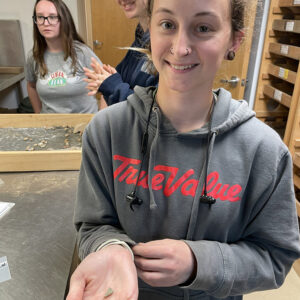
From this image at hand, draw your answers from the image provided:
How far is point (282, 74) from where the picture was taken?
6.88 ft

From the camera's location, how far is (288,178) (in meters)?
0.63

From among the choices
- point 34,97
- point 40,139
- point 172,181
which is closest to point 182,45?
point 172,181

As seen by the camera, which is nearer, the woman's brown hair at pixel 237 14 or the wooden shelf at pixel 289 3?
the woman's brown hair at pixel 237 14

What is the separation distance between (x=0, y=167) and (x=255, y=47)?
2.12 metres

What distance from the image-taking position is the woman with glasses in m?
1.84

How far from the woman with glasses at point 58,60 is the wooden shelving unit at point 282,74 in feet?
4.46

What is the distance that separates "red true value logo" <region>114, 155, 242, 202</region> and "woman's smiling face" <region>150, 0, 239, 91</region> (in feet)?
0.66

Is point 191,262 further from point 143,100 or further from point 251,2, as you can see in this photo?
point 251,2

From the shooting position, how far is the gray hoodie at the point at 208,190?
0.64 m

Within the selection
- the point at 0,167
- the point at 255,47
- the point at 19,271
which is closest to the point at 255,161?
the point at 19,271

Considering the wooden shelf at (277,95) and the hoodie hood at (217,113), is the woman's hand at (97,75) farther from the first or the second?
the wooden shelf at (277,95)

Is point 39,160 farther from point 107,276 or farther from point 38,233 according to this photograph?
point 107,276

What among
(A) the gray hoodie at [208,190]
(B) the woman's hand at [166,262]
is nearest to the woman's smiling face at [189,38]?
(A) the gray hoodie at [208,190]

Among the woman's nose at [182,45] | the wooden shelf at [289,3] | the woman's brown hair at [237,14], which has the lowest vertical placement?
the woman's nose at [182,45]
